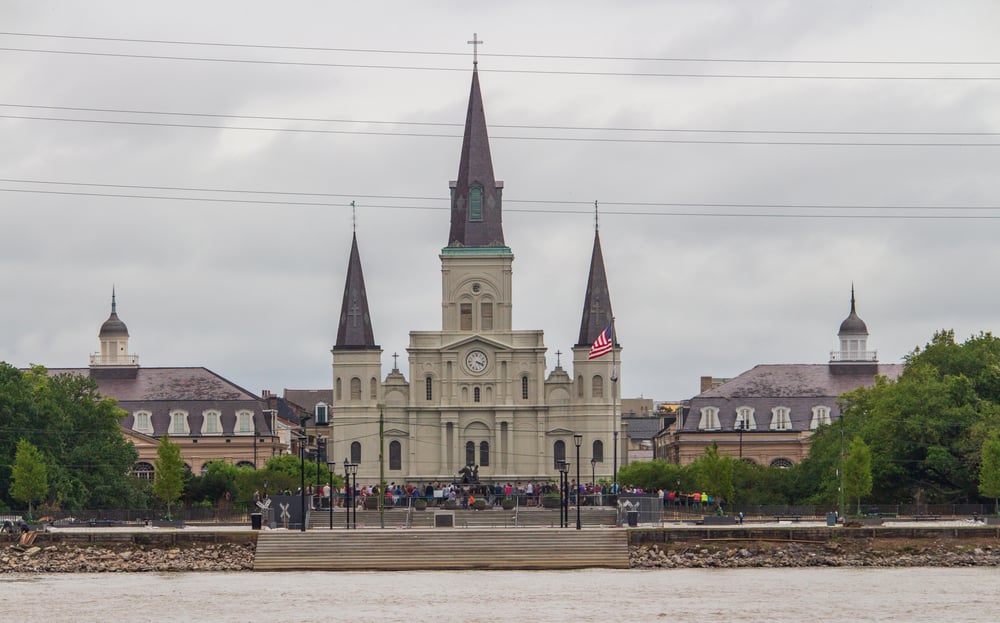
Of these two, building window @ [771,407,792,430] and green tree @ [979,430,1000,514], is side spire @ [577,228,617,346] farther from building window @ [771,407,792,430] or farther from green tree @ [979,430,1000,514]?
green tree @ [979,430,1000,514]

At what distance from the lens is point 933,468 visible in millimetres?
100688

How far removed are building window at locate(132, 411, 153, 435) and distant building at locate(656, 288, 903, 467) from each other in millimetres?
39071

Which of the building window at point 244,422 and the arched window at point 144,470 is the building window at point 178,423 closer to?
the building window at point 244,422

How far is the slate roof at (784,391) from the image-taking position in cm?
15675

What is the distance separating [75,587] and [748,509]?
36.6 meters

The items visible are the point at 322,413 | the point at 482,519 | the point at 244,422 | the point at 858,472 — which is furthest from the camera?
the point at 322,413

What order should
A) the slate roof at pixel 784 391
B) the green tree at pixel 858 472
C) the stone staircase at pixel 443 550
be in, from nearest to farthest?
1. the stone staircase at pixel 443 550
2. the green tree at pixel 858 472
3. the slate roof at pixel 784 391

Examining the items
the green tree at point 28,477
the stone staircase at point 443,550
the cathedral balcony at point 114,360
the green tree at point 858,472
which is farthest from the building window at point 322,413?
the stone staircase at point 443,550

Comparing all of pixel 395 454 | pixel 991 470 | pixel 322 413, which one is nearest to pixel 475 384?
pixel 395 454

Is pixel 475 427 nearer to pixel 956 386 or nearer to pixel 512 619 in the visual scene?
pixel 956 386

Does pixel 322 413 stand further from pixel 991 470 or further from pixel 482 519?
pixel 482 519

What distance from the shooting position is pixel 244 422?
155625 mm

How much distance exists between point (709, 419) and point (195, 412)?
38158 millimetres

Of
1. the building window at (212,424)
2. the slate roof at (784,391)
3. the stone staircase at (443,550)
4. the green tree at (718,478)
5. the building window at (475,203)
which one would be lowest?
the stone staircase at (443,550)
